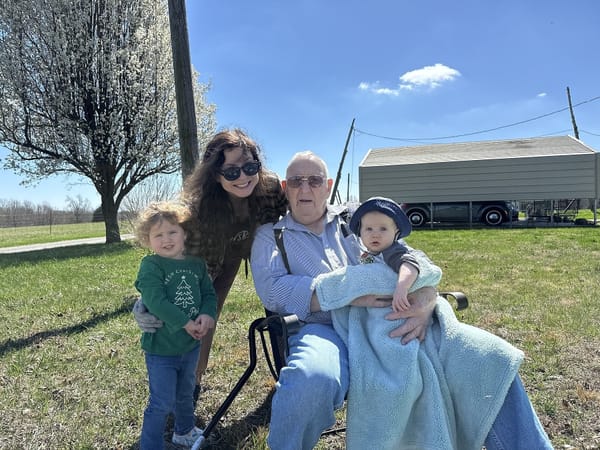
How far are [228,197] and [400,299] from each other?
51.8 inches

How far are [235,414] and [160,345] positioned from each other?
0.87 meters

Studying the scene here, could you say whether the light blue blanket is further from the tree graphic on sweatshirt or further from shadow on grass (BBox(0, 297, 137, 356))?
shadow on grass (BBox(0, 297, 137, 356))

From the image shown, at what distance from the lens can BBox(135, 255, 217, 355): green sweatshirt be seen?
7.08 ft

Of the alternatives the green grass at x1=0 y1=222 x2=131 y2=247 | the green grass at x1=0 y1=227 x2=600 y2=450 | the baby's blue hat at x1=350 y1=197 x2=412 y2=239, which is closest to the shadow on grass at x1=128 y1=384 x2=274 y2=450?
the green grass at x1=0 y1=227 x2=600 y2=450

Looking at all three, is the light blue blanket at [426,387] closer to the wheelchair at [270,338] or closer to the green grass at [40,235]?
the wheelchair at [270,338]

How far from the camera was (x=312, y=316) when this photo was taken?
218 cm

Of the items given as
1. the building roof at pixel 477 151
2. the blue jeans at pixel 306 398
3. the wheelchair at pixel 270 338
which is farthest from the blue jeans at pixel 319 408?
the building roof at pixel 477 151

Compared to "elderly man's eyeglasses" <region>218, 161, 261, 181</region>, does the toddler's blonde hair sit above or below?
below

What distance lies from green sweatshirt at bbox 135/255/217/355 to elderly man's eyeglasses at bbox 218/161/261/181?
0.52 meters

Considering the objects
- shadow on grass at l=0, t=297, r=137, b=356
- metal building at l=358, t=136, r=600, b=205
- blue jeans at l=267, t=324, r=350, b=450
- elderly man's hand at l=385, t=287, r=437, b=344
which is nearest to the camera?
blue jeans at l=267, t=324, r=350, b=450

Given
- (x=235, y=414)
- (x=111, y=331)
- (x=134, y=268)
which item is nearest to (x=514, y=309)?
(x=235, y=414)

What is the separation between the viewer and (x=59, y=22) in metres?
13.7

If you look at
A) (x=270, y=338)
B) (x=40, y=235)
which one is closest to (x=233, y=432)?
(x=270, y=338)

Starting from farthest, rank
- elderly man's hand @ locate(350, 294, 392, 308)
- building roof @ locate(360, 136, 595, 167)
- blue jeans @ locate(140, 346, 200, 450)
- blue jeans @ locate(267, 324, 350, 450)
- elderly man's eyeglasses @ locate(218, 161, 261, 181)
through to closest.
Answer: building roof @ locate(360, 136, 595, 167) → elderly man's eyeglasses @ locate(218, 161, 261, 181) → blue jeans @ locate(140, 346, 200, 450) → elderly man's hand @ locate(350, 294, 392, 308) → blue jeans @ locate(267, 324, 350, 450)
